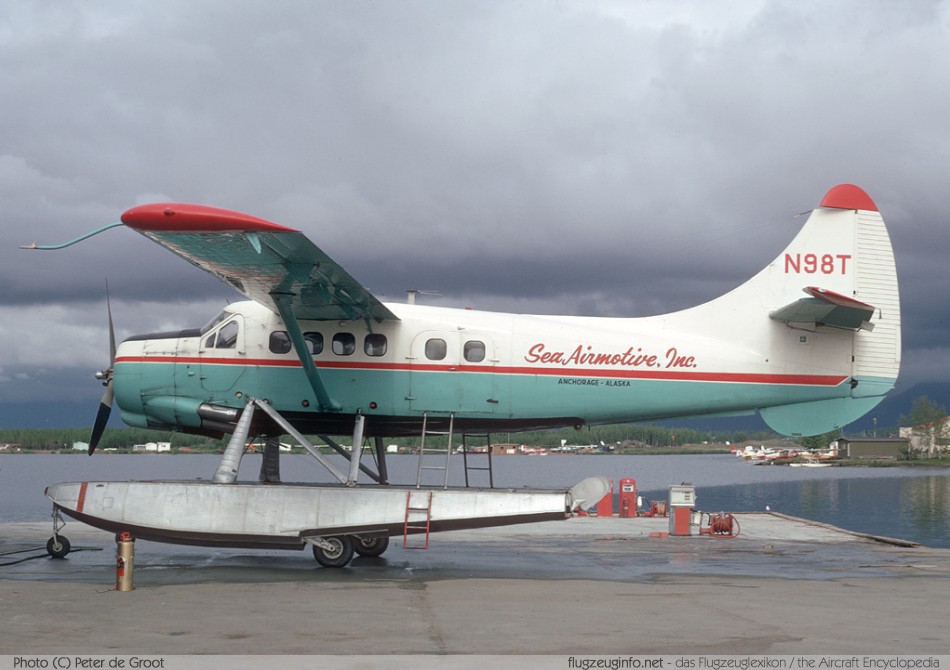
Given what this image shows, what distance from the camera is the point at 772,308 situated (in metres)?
15.4

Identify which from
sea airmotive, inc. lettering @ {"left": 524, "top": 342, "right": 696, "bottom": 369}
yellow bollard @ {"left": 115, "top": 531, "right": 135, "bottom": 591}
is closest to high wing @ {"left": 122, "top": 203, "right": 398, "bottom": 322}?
sea airmotive, inc. lettering @ {"left": 524, "top": 342, "right": 696, "bottom": 369}

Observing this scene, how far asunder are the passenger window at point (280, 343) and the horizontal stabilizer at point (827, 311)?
780 cm

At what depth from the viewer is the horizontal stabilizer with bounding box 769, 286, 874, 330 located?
14203 mm

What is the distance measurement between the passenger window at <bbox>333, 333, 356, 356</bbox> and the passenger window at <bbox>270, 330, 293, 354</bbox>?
75 cm

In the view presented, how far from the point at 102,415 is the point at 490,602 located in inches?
363

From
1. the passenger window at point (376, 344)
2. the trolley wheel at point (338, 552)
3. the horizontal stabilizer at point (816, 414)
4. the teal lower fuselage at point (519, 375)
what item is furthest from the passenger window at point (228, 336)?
the horizontal stabilizer at point (816, 414)

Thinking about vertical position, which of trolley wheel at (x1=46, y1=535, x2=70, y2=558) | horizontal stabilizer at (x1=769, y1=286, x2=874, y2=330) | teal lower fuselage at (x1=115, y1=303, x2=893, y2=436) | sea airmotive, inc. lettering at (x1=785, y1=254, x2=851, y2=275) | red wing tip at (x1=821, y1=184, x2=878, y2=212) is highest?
red wing tip at (x1=821, y1=184, x2=878, y2=212)

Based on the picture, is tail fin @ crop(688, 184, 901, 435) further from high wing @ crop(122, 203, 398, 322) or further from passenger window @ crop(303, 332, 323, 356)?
passenger window @ crop(303, 332, 323, 356)

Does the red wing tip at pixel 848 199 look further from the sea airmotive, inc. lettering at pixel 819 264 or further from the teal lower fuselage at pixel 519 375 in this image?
the teal lower fuselage at pixel 519 375

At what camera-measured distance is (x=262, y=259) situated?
1289 cm

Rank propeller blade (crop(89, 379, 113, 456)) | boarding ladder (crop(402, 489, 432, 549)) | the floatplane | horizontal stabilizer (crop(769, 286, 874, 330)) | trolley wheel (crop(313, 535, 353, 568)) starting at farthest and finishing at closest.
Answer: propeller blade (crop(89, 379, 113, 456)) → trolley wheel (crop(313, 535, 353, 568)) → the floatplane → horizontal stabilizer (crop(769, 286, 874, 330)) → boarding ladder (crop(402, 489, 432, 549))
